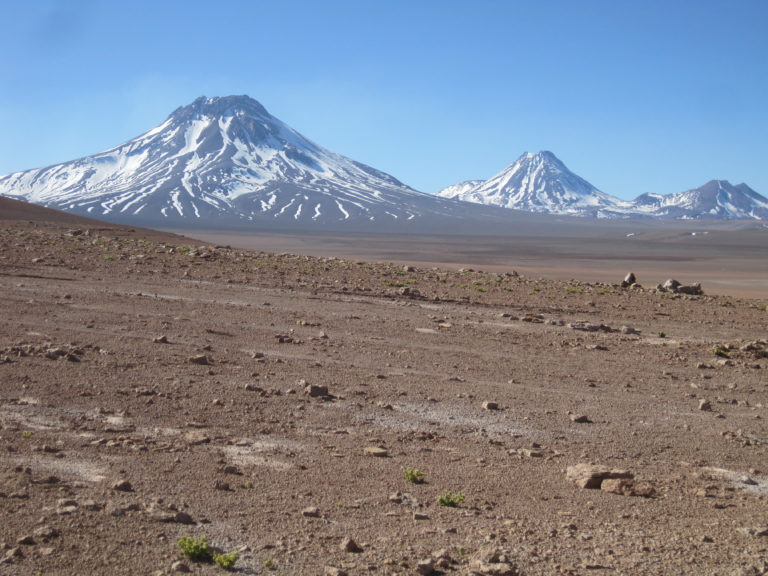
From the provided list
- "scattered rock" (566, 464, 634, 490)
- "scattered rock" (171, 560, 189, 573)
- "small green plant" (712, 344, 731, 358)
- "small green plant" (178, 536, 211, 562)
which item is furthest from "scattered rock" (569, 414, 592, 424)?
"small green plant" (712, 344, 731, 358)

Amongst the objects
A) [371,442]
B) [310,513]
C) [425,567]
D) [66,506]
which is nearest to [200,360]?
[371,442]

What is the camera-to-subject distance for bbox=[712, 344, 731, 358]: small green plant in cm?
1417

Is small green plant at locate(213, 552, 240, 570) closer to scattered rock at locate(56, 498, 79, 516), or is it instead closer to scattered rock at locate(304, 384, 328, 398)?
scattered rock at locate(56, 498, 79, 516)

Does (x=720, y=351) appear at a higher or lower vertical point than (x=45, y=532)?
higher

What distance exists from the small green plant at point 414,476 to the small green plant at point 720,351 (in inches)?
349

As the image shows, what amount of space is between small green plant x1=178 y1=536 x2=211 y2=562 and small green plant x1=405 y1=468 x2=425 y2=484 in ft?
7.23

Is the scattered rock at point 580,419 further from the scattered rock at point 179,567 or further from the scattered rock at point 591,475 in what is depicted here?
the scattered rock at point 179,567

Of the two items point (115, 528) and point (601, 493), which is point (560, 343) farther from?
point (115, 528)

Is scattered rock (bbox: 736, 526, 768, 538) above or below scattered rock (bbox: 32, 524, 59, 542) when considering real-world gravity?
above

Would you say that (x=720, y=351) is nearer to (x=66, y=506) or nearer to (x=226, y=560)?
(x=226, y=560)

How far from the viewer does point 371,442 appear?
8266 mm

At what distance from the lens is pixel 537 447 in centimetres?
838

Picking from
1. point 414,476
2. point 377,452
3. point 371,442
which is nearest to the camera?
point 414,476

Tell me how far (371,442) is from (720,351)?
852 cm
